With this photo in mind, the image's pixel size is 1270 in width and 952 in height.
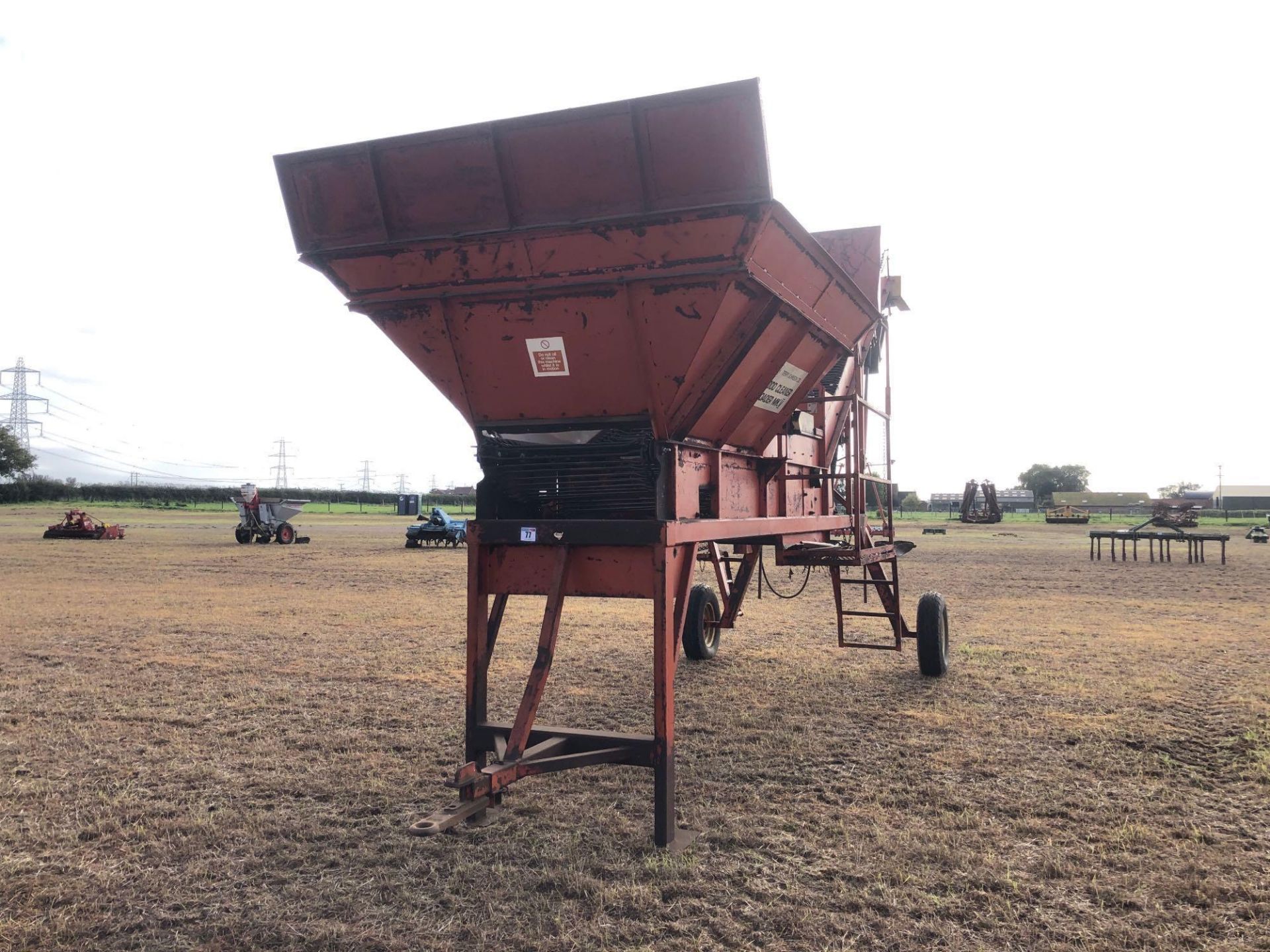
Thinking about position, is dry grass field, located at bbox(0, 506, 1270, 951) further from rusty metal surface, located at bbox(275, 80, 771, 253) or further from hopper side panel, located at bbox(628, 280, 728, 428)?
rusty metal surface, located at bbox(275, 80, 771, 253)

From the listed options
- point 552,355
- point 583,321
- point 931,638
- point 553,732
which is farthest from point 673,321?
point 931,638

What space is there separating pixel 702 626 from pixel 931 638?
2207mm

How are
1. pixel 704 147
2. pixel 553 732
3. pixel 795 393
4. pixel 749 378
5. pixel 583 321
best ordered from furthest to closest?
pixel 795 393 < pixel 749 378 < pixel 553 732 < pixel 583 321 < pixel 704 147

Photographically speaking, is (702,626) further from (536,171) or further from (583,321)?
(536,171)

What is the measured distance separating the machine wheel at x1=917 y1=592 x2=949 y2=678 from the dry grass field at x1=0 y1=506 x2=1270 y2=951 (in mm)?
270

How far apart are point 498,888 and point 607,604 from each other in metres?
9.39

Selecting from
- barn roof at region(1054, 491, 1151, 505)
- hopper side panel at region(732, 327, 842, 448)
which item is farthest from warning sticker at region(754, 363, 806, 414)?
barn roof at region(1054, 491, 1151, 505)

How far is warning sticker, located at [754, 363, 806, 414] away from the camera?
5.41m

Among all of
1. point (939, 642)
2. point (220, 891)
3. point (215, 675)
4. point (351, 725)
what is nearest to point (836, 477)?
point (939, 642)

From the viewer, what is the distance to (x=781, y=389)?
18.2 feet

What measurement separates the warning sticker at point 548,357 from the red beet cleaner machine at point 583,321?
0.01 m

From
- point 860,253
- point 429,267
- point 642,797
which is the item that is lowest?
point 642,797

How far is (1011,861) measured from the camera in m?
3.94

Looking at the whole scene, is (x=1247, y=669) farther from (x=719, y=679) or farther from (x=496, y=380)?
(x=496, y=380)
